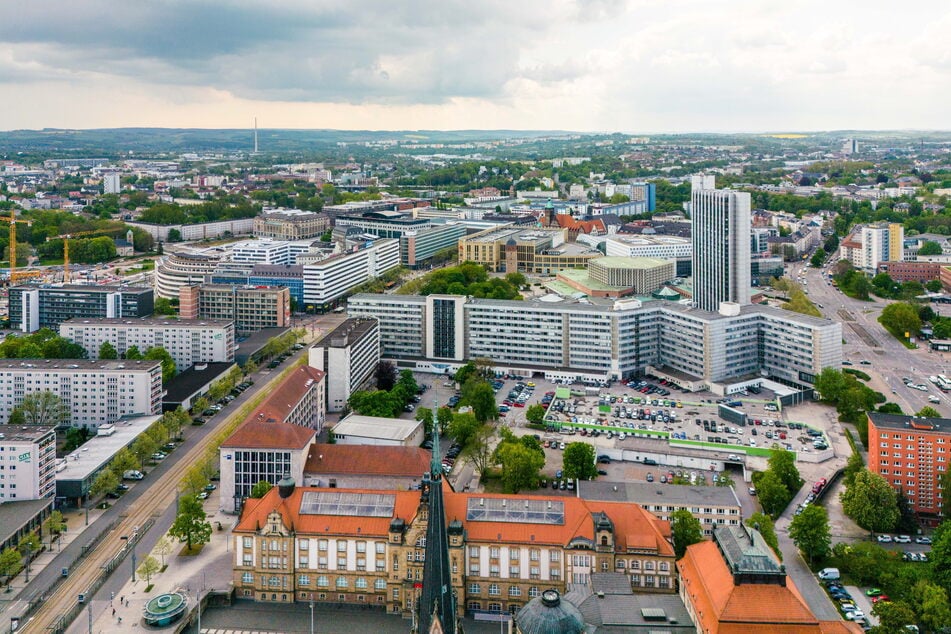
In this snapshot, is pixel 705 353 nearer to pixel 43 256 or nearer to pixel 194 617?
pixel 194 617

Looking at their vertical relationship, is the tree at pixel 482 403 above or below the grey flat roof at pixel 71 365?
below

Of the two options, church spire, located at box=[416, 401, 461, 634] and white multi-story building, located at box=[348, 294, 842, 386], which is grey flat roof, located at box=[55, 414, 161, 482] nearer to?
white multi-story building, located at box=[348, 294, 842, 386]

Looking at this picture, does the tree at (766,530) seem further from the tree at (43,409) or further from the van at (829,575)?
the tree at (43,409)

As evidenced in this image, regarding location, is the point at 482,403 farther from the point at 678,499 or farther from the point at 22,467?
the point at 22,467

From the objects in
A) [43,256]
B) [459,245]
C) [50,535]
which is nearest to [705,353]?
[50,535]

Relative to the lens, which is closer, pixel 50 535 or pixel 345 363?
pixel 50 535

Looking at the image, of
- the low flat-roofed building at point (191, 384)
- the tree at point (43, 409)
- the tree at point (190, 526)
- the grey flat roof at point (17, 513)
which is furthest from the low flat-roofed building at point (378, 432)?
the tree at point (43, 409)

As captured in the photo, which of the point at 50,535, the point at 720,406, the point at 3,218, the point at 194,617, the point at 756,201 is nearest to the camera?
the point at 194,617

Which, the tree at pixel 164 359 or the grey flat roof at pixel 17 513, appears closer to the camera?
the grey flat roof at pixel 17 513
